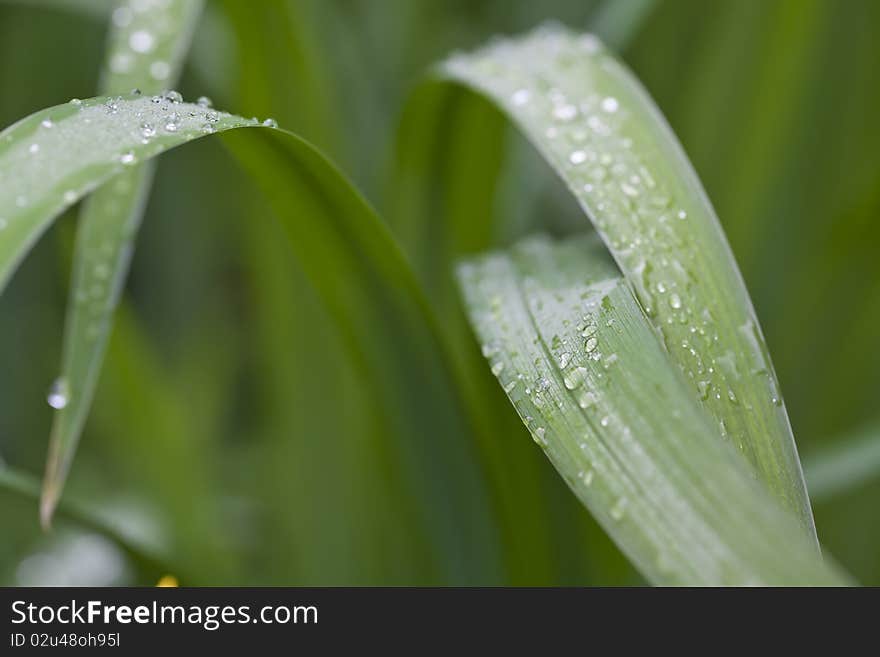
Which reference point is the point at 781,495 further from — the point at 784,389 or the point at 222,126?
the point at 784,389

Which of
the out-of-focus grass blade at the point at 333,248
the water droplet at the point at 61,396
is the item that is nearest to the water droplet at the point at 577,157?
the out-of-focus grass blade at the point at 333,248

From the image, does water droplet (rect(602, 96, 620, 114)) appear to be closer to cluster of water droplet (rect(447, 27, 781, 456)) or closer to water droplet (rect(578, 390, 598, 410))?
cluster of water droplet (rect(447, 27, 781, 456))

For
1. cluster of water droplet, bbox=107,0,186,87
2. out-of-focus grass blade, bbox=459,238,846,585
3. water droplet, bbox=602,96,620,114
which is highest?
cluster of water droplet, bbox=107,0,186,87

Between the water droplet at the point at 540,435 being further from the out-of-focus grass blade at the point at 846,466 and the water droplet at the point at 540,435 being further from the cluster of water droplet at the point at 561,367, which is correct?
the out-of-focus grass blade at the point at 846,466

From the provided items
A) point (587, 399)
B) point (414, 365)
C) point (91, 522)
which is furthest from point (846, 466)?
point (91, 522)

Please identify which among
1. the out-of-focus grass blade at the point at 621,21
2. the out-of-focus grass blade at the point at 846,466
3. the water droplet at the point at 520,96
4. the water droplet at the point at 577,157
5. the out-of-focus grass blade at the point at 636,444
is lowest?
the out-of-focus grass blade at the point at 636,444

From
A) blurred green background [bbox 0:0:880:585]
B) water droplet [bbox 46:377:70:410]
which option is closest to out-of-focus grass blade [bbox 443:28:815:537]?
blurred green background [bbox 0:0:880:585]

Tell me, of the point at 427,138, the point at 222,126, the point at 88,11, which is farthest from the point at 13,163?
the point at 88,11

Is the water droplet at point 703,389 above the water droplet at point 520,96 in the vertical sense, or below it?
below

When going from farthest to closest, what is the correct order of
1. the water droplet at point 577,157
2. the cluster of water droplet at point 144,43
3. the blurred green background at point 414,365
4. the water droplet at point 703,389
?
the blurred green background at point 414,365, the cluster of water droplet at point 144,43, the water droplet at point 577,157, the water droplet at point 703,389
